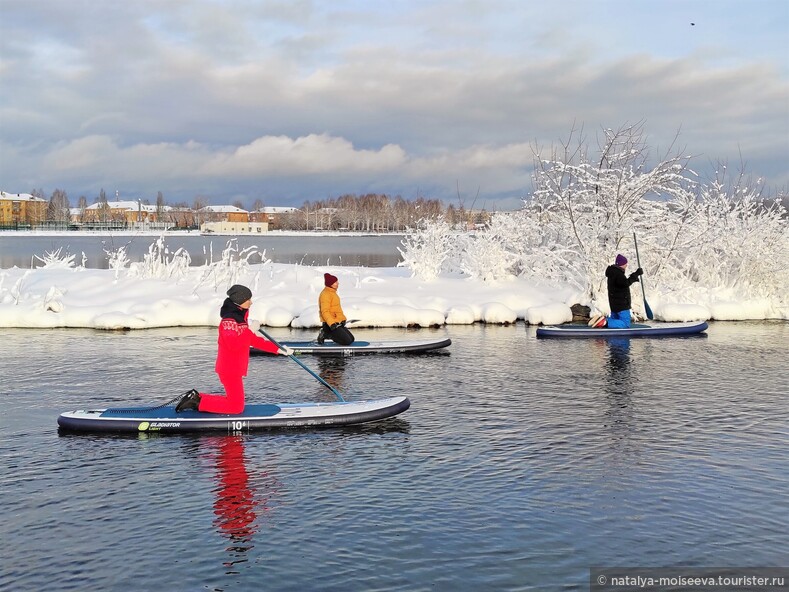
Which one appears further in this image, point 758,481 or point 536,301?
point 536,301

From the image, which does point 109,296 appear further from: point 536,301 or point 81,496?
point 81,496

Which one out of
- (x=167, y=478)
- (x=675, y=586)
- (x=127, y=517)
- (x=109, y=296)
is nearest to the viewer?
(x=675, y=586)

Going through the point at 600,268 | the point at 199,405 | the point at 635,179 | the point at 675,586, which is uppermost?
the point at 635,179

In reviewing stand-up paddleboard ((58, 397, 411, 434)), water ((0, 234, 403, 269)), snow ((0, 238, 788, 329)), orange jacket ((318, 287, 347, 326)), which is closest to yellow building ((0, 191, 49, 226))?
water ((0, 234, 403, 269))

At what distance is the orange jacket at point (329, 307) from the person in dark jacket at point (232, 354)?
7.28 meters

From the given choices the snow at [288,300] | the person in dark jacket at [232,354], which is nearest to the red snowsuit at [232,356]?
the person in dark jacket at [232,354]

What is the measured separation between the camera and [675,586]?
6805 mm

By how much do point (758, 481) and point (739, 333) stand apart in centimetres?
1519

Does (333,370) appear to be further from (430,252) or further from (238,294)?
(430,252)

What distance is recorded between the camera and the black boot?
456 inches

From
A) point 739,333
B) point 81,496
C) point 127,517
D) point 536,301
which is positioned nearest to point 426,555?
point 127,517

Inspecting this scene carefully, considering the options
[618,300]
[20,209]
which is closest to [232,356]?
[618,300]

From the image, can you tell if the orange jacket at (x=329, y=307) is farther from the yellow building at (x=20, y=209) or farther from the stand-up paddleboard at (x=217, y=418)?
the yellow building at (x=20, y=209)

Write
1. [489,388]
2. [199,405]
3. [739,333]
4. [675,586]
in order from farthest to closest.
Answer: [739,333] < [489,388] < [199,405] < [675,586]
